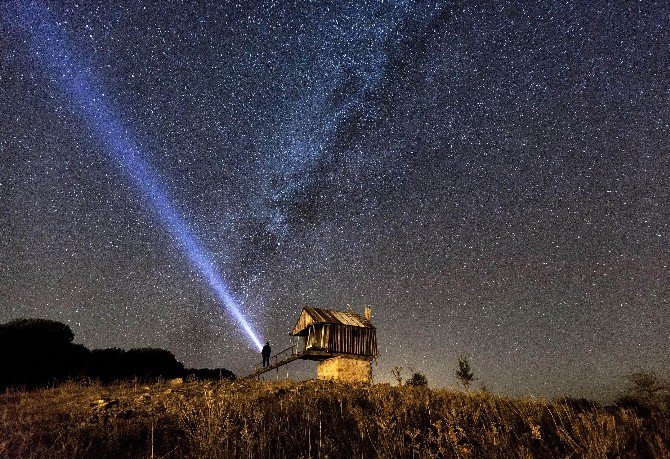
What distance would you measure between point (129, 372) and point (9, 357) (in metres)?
7.93

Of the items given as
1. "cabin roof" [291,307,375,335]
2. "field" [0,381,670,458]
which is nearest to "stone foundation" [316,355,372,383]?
"cabin roof" [291,307,375,335]

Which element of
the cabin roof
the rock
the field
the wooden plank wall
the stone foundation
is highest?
the cabin roof

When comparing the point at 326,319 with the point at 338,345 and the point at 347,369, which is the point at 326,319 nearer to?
the point at 338,345

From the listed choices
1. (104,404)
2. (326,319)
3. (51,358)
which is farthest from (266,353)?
(104,404)

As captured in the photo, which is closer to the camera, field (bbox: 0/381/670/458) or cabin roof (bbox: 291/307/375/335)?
field (bbox: 0/381/670/458)

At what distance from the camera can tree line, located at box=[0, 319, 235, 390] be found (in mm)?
24812

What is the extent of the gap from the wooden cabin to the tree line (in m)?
9.56

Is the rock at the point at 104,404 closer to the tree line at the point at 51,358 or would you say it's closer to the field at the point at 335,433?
the field at the point at 335,433

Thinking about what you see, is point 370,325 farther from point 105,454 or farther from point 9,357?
point 105,454

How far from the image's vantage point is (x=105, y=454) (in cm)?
609

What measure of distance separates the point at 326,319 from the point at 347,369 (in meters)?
4.27

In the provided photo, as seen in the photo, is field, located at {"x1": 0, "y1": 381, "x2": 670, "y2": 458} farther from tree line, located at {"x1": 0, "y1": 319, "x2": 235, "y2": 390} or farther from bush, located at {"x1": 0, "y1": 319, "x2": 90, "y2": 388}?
bush, located at {"x1": 0, "y1": 319, "x2": 90, "y2": 388}

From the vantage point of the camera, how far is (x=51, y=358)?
1053 inches

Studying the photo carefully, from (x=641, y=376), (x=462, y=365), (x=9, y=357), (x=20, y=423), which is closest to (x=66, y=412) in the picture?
(x=20, y=423)
